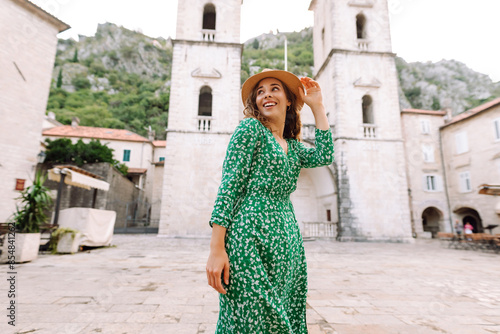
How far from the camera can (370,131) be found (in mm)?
14914

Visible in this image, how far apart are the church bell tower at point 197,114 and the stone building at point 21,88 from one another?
7423 mm

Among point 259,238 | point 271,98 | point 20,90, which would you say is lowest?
point 259,238

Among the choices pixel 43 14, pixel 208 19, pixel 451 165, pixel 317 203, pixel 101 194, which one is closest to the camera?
pixel 43 14

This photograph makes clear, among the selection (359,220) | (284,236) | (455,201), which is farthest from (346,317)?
(455,201)

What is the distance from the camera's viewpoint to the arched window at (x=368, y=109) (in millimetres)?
15469

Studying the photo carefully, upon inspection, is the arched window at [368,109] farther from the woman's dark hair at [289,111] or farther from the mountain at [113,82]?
the mountain at [113,82]

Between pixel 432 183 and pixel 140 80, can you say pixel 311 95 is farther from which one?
pixel 140 80

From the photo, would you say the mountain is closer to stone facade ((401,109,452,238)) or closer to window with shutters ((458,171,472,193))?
stone facade ((401,109,452,238))

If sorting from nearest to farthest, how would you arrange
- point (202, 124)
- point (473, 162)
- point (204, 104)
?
point (202, 124)
point (204, 104)
point (473, 162)

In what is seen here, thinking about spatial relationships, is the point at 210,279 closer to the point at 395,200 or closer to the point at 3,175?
the point at 395,200

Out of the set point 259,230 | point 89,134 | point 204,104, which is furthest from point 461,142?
point 89,134

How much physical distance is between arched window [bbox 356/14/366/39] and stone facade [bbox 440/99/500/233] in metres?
10.6

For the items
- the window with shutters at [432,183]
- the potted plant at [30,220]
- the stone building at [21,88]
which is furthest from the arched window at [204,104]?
the window with shutters at [432,183]

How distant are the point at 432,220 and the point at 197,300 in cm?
2627
